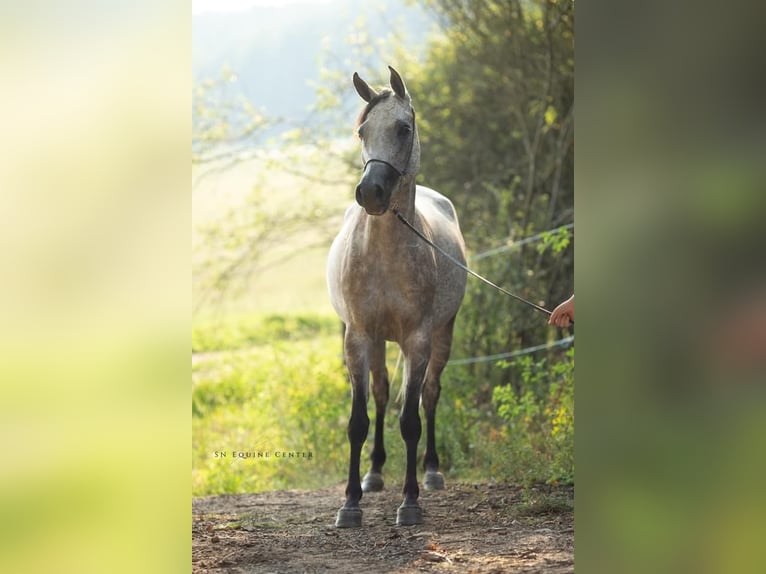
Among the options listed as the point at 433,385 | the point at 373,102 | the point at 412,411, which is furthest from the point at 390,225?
the point at 433,385

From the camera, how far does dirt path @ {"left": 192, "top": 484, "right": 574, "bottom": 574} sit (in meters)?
3.30

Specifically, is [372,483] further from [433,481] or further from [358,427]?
[358,427]

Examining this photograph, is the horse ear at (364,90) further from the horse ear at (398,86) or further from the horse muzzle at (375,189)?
the horse muzzle at (375,189)

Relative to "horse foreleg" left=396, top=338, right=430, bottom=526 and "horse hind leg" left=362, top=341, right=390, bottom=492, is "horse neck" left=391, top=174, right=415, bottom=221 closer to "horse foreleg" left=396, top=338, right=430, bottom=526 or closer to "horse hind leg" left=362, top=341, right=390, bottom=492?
"horse foreleg" left=396, top=338, right=430, bottom=526

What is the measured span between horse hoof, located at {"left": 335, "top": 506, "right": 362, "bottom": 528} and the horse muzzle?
5.04ft

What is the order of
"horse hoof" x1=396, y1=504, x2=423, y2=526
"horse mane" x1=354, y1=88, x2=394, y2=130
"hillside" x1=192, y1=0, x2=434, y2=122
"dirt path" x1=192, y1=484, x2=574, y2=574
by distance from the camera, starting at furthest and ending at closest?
"hillside" x1=192, y1=0, x2=434, y2=122 < "horse hoof" x1=396, y1=504, x2=423, y2=526 < "horse mane" x1=354, y1=88, x2=394, y2=130 < "dirt path" x1=192, y1=484, x2=574, y2=574

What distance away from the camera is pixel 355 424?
14.3 feet

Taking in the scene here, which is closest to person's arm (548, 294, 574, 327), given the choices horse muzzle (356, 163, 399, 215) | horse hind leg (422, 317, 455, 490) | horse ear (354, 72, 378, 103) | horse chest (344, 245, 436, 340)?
horse muzzle (356, 163, 399, 215)

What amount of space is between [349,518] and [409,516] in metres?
0.30
